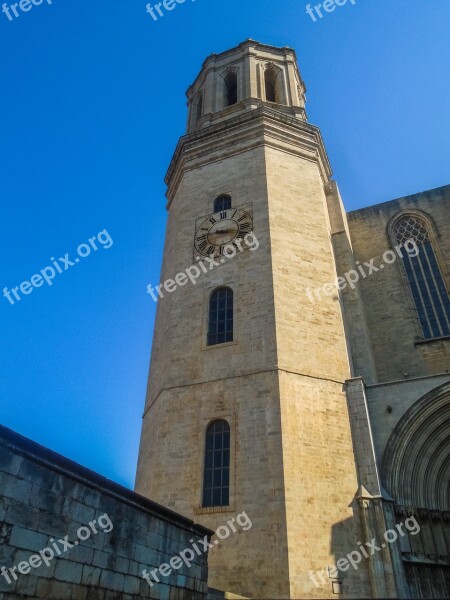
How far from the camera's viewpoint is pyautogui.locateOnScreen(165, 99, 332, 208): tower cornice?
16.9 m

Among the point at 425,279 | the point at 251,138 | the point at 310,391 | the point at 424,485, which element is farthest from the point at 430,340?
the point at 251,138

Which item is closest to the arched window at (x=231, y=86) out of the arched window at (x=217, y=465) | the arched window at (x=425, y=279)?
the arched window at (x=425, y=279)

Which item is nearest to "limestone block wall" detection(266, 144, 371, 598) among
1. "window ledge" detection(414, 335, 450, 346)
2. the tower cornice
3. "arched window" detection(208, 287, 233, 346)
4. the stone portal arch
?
the tower cornice

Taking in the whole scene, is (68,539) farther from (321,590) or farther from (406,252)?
(406,252)

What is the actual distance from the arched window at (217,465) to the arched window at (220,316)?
2381mm

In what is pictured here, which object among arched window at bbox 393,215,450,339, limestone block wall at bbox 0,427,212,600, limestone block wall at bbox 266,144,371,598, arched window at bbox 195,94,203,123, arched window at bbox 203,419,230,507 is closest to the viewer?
limestone block wall at bbox 0,427,212,600

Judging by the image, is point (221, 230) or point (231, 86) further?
point (231, 86)

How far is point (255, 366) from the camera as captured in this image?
1196 centimetres

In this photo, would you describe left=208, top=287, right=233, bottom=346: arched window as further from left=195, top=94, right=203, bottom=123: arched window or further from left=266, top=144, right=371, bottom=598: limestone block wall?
left=195, top=94, right=203, bottom=123: arched window

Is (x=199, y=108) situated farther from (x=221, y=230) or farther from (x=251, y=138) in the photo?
(x=221, y=230)

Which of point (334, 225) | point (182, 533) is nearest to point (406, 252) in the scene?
point (334, 225)

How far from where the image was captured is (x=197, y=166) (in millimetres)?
17375

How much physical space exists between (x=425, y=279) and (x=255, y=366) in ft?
25.9

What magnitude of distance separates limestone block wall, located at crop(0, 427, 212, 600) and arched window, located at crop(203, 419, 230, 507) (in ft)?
10.4
